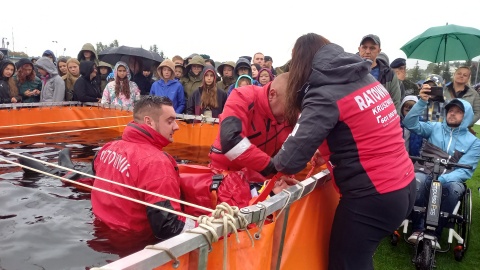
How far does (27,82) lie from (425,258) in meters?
8.31

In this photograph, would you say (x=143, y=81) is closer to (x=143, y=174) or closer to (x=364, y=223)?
(x=143, y=174)

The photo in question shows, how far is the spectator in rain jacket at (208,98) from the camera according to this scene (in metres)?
7.18

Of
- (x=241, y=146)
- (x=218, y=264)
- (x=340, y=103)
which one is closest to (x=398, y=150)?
(x=340, y=103)

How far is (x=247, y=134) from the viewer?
3420 millimetres

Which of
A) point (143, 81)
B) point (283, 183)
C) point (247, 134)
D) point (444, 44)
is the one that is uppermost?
point (444, 44)

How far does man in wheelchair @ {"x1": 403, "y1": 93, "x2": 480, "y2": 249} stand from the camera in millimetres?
4461

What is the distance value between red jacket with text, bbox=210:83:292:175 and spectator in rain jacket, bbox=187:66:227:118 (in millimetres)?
3821

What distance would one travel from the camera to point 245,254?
1.81 metres

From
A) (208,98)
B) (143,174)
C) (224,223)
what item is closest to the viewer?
(224,223)

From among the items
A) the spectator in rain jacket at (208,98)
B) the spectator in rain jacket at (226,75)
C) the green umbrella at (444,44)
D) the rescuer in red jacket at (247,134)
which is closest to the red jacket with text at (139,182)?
the rescuer in red jacket at (247,134)

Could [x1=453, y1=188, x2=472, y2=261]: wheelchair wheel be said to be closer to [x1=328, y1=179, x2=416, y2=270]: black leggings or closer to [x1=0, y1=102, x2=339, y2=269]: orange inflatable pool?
[x1=0, y1=102, x2=339, y2=269]: orange inflatable pool

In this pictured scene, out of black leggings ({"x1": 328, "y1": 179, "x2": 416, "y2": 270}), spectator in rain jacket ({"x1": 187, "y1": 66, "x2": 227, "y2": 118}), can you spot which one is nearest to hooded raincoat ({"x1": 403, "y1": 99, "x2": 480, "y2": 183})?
black leggings ({"x1": 328, "y1": 179, "x2": 416, "y2": 270})

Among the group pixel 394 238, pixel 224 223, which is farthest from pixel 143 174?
pixel 394 238

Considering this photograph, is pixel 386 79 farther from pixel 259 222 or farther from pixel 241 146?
pixel 259 222
